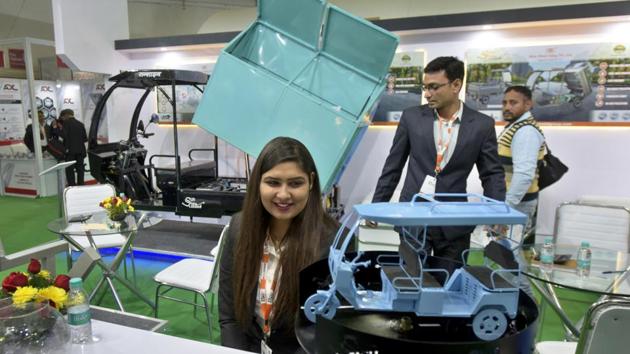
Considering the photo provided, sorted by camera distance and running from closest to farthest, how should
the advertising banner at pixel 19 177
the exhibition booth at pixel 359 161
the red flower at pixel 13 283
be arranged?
the exhibition booth at pixel 359 161 < the red flower at pixel 13 283 < the advertising banner at pixel 19 177

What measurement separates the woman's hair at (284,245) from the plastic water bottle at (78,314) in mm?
495

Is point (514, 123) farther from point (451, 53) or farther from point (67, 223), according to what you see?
point (67, 223)

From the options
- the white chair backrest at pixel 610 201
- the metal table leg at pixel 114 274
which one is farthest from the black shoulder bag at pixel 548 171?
the metal table leg at pixel 114 274

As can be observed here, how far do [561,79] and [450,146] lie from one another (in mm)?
2877

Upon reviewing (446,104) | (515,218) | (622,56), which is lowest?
(515,218)

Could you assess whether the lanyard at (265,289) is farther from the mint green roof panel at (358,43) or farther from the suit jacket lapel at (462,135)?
the mint green roof panel at (358,43)

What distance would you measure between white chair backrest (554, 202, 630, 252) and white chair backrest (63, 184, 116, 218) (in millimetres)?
3973

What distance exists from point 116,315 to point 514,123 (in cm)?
280

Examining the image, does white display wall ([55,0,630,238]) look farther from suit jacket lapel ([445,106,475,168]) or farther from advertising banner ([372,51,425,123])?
suit jacket lapel ([445,106,475,168])

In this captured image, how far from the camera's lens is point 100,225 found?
124 inches

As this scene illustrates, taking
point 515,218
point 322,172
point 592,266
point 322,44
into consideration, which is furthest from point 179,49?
point 515,218

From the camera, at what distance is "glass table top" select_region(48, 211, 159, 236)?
2.99 metres

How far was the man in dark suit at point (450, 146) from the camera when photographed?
222 cm

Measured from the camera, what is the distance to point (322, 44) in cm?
359
